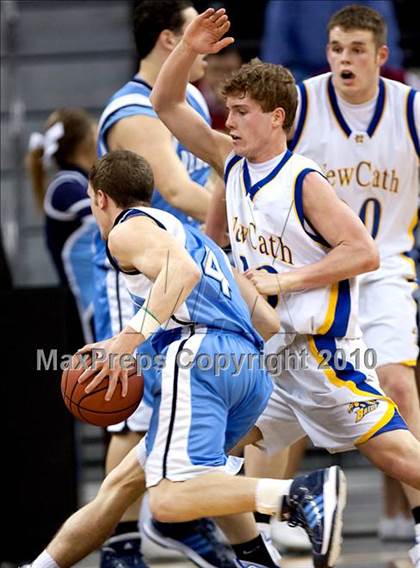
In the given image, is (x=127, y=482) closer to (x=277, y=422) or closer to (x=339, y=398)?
(x=277, y=422)

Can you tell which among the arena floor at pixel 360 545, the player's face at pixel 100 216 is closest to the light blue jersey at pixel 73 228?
the arena floor at pixel 360 545

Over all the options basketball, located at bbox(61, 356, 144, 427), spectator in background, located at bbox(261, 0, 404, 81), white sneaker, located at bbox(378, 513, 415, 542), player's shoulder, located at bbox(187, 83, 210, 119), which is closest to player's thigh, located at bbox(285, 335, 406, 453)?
basketball, located at bbox(61, 356, 144, 427)

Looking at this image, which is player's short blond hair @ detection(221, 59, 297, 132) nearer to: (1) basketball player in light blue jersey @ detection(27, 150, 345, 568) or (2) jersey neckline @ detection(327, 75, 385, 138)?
(1) basketball player in light blue jersey @ detection(27, 150, 345, 568)

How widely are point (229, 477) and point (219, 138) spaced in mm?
1674

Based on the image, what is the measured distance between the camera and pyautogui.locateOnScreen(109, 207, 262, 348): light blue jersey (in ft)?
17.7

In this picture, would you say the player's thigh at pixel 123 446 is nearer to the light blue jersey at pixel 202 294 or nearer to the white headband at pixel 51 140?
the light blue jersey at pixel 202 294

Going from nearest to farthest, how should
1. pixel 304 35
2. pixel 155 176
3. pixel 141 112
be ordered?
pixel 155 176
pixel 141 112
pixel 304 35

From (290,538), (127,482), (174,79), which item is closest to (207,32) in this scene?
(174,79)

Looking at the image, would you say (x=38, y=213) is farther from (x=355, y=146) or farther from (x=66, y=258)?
(x=355, y=146)

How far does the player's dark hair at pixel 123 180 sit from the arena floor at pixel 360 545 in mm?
2690

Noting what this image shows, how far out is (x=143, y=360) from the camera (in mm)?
5863

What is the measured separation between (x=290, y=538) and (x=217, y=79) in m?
3.41

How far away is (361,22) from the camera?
6645mm
